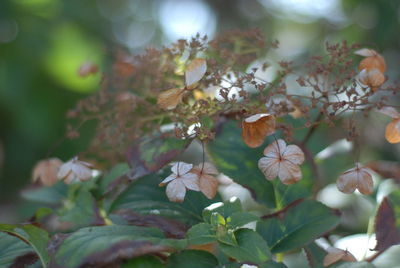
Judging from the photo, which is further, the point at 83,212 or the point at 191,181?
the point at 83,212

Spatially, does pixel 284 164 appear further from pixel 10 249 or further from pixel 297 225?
pixel 10 249

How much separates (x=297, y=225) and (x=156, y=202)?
16 cm

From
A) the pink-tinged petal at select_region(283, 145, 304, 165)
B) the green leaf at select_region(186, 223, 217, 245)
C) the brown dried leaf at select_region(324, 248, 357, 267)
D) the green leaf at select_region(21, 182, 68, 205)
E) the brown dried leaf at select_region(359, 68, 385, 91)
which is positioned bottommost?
the green leaf at select_region(21, 182, 68, 205)

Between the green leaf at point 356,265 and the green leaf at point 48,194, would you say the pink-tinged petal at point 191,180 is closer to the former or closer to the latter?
the green leaf at point 356,265

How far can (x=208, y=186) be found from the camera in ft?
1.73

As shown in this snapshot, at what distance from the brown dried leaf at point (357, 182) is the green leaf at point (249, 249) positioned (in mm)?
107

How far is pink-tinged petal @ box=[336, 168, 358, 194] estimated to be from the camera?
1.73ft

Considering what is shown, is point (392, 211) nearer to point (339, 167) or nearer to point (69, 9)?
point (339, 167)

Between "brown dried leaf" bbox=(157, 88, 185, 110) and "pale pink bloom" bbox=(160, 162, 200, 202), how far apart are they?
6cm

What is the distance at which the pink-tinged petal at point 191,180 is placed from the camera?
Answer: 20.4 inches

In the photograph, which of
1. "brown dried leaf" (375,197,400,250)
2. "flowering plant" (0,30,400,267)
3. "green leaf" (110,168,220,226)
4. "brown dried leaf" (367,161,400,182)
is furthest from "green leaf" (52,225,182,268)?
"brown dried leaf" (367,161,400,182)

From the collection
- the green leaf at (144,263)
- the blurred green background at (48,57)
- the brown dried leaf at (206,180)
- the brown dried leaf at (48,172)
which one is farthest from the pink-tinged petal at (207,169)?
the blurred green background at (48,57)

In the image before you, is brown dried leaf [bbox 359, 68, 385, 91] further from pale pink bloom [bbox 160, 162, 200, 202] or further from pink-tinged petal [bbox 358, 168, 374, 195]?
pale pink bloom [bbox 160, 162, 200, 202]

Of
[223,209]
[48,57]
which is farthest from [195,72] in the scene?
[48,57]
